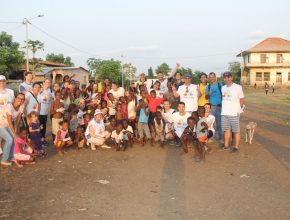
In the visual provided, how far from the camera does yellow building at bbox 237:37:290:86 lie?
5581 cm

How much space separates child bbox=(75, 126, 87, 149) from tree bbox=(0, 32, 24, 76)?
27781 mm

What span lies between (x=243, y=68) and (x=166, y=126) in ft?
177

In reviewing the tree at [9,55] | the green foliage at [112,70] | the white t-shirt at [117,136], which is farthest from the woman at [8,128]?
the green foliage at [112,70]

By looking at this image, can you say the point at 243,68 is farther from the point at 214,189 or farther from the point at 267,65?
the point at 214,189

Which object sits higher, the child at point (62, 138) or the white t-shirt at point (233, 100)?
the white t-shirt at point (233, 100)

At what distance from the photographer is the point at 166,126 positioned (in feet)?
29.2

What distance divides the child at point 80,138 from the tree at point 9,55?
27.8 m

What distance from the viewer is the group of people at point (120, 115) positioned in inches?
297

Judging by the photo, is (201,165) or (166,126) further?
(166,126)

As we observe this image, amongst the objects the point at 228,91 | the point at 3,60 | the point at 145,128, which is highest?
the point at 3,60

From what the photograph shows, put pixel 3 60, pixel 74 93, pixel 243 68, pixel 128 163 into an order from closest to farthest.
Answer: pixel 128 163 < pixel 74 93 < pixel 3 60 < pixel 243 68

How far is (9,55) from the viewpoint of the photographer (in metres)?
34.0

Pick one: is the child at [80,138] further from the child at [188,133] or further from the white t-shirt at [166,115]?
the child at [188,133]

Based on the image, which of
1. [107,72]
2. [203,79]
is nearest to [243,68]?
[107,72]
